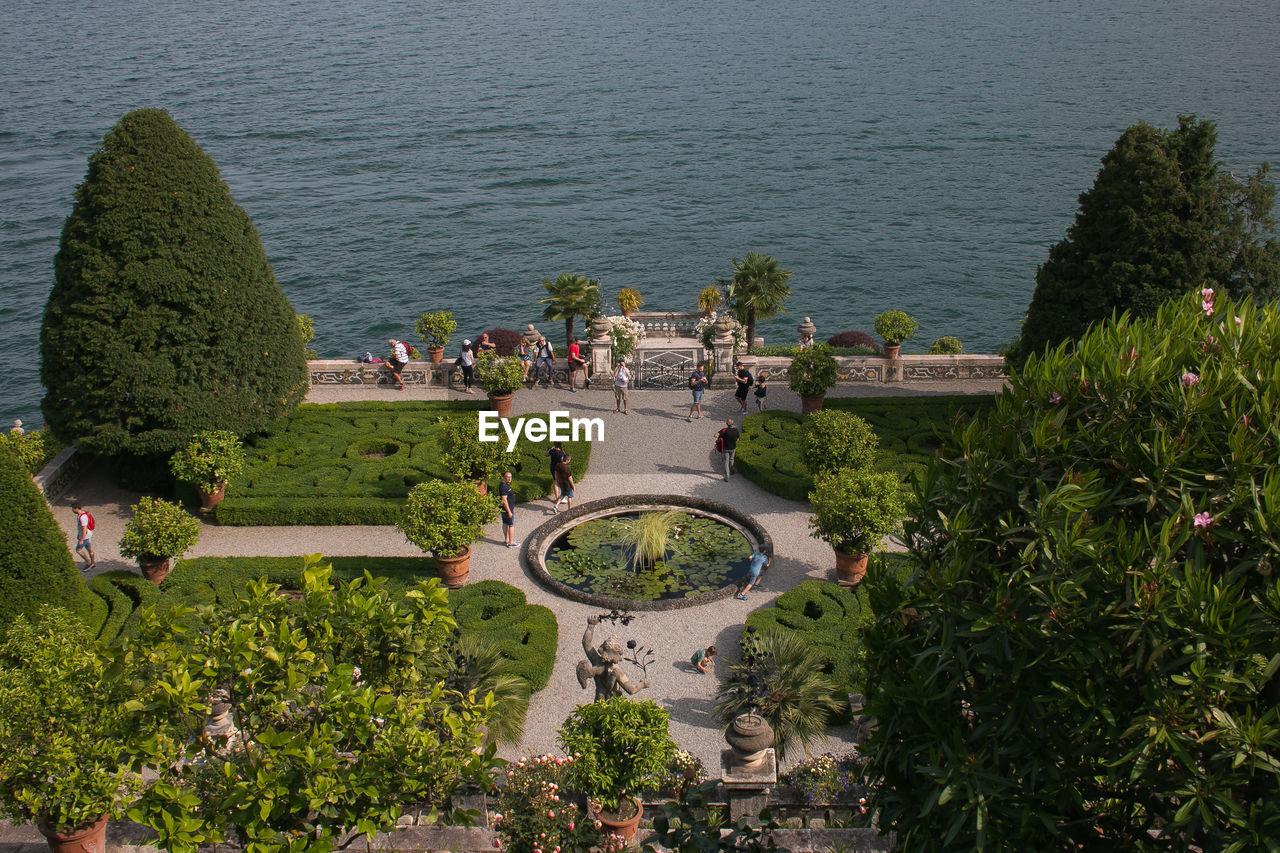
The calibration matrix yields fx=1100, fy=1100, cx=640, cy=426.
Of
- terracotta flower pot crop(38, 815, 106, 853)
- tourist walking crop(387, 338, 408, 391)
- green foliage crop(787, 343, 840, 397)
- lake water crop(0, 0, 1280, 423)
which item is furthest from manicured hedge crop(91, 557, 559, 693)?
lake water crop(0, 0, 1280, 423)

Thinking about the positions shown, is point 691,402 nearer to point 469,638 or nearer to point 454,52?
point 469,638

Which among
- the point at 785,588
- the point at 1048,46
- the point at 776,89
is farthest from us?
the point at 1048,46

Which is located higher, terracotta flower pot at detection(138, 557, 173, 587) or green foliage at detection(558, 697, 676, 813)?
green foliage at detection(558, 697, 676, 813)

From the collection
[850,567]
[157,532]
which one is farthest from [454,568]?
[850,567]

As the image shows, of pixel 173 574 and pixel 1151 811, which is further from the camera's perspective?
pixel 173 574

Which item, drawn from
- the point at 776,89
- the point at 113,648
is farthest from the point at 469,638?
the point at 776,89

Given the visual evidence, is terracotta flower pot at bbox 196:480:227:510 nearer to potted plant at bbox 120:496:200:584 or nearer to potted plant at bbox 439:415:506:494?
potted plant at bbox 120:496:200:584
